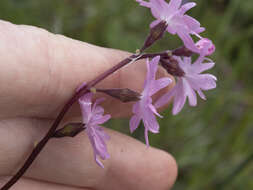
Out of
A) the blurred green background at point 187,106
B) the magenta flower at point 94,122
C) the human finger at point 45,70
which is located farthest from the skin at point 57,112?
the blurred green background at point 187,106

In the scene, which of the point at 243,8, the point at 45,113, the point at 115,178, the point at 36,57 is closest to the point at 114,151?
the point at 115,178

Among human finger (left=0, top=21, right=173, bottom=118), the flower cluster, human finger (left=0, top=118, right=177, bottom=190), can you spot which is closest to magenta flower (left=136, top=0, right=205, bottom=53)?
the flower cluster

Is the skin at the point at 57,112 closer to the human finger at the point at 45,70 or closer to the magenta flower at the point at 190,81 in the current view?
the human finger at the point at 45,70

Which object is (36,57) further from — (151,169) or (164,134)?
(164,134)

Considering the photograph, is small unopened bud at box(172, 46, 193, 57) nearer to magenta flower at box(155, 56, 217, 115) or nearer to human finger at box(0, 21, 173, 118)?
magenta flower at box(155, 56, 217, 115)

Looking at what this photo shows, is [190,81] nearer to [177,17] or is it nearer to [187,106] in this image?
[177,17]
